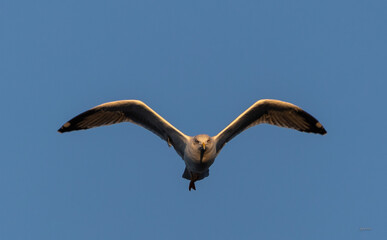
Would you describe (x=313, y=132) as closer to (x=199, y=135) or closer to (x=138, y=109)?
(x=199, y=135)

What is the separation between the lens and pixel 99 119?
13.6 meters

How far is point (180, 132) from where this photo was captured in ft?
42.8

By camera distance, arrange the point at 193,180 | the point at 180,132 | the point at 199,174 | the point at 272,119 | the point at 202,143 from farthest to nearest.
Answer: the point at 193,180 → the point at 272,119 → the point at 199,174 → the point at 180,132 → the point at 202,143

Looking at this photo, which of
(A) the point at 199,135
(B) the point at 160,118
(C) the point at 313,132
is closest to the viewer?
(A) the point at 199,135

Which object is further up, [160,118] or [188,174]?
[160,118]

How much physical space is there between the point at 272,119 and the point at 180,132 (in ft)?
8.80

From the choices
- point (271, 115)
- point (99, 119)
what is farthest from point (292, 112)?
point (99, 119)

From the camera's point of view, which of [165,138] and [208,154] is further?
[165,138]

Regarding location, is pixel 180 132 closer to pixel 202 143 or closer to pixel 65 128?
pixel 202 143

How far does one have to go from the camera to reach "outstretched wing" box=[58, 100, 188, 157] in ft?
43.0

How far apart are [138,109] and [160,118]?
2.17 feet

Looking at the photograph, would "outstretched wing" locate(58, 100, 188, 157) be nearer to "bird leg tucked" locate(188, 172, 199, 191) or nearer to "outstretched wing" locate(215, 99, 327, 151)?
"bird leg tucked" locate(188, 172, 199, 191)

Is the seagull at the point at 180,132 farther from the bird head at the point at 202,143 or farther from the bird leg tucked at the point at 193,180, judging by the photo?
the bird head at the point at 202,143

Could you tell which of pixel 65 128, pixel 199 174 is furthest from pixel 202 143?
pixel 65 128
